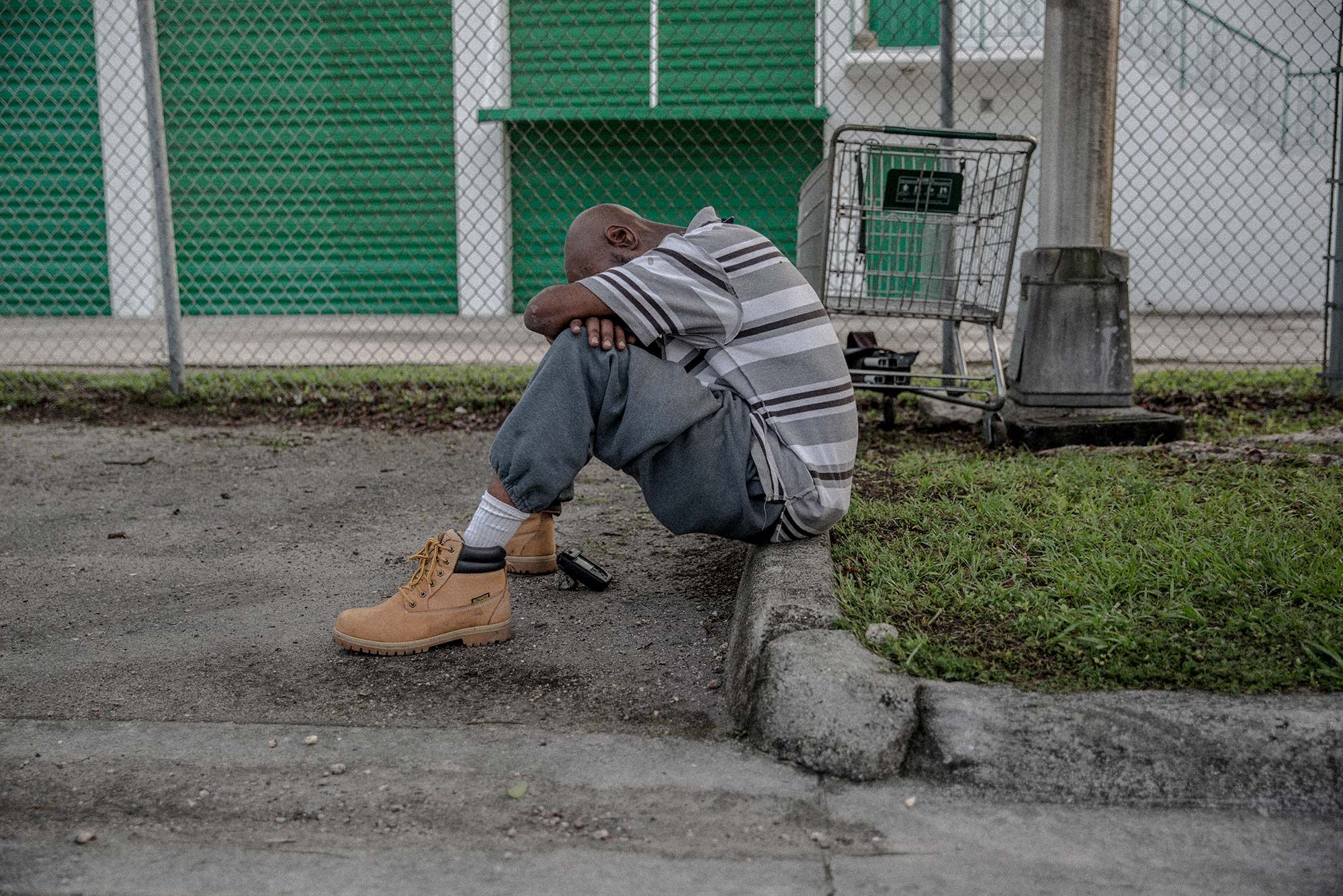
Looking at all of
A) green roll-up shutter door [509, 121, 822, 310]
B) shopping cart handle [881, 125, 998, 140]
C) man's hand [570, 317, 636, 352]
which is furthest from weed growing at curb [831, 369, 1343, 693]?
green roll-up shutter door [509, 121, 822, 310]

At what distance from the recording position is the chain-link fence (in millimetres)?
11680

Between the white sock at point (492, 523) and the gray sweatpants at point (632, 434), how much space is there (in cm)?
4

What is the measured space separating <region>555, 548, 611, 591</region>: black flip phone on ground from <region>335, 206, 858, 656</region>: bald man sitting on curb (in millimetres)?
375

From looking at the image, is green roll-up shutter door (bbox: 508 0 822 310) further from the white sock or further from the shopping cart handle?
the white sock

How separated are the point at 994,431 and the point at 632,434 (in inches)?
106

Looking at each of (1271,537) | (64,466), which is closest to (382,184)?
(64,466)

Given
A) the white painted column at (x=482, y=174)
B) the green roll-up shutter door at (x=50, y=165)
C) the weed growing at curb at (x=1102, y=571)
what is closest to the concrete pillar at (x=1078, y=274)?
the weed growing at curb at (x=1102, y=571)

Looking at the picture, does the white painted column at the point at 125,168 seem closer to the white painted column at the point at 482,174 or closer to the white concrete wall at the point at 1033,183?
the white concrete wall at the point at 1033,183

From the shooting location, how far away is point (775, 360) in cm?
269

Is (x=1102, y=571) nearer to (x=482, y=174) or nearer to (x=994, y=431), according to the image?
(x=994, y=431)

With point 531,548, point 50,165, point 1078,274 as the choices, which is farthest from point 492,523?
point 50,165

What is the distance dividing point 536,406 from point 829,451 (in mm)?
740

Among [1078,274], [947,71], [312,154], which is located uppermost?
[312,154]

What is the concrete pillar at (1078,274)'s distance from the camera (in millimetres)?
4469
